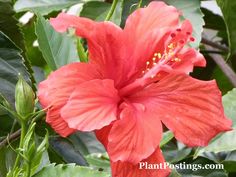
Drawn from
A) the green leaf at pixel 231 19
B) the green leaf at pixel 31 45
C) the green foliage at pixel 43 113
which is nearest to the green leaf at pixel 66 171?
the green foliage at pixel 43 113

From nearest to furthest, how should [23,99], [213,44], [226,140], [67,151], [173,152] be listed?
[23,99] < [226,140] < [67,151] < [173,152] < [213,44]

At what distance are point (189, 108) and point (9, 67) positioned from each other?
0.32 meters

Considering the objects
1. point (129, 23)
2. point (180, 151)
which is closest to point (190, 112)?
point (129, 23)

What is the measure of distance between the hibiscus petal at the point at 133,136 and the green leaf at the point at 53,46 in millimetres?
198

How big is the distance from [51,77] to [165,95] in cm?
14

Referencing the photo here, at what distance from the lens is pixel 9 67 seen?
0.87 metres

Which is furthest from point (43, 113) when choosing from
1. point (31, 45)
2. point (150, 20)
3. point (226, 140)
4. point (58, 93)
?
point (31, 45)

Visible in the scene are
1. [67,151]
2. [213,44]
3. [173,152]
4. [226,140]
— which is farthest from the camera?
[213,44]

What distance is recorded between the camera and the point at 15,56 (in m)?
0.88

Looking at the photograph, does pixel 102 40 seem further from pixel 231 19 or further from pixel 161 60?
pixel 231 19

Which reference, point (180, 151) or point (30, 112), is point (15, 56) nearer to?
point (30, 112)

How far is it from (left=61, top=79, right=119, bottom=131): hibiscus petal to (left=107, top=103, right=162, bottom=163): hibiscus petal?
0.01 meters

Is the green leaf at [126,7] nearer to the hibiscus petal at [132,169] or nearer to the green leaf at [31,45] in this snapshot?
the green leaf at [31,45]

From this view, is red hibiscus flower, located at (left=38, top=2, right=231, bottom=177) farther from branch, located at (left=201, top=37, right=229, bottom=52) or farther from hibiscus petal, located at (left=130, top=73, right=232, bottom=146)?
branch, located at (left=201, top=37, right=229, bottom=52)
